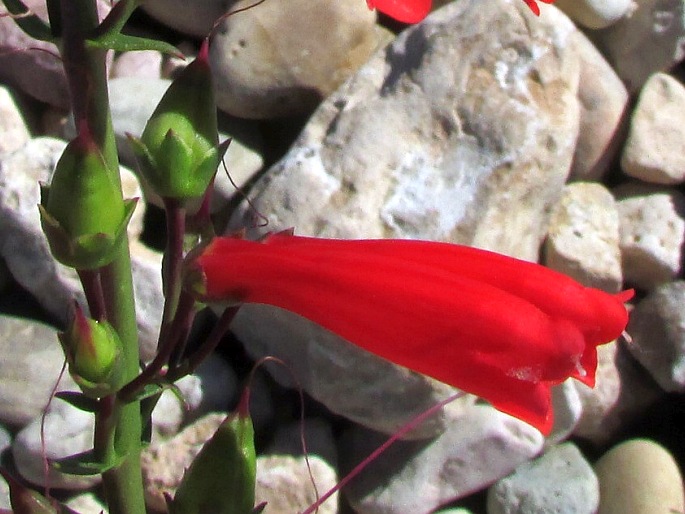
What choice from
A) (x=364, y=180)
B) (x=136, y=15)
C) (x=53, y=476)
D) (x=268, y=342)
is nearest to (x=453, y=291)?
(x=364, y=180)

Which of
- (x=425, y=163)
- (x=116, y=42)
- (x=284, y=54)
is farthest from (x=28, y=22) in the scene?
(x=284, y=54)

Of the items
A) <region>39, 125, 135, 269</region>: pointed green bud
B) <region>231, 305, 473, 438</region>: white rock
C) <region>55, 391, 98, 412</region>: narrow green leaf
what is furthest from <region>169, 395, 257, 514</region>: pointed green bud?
<region>231, 305, 473, 438</region>: white rock

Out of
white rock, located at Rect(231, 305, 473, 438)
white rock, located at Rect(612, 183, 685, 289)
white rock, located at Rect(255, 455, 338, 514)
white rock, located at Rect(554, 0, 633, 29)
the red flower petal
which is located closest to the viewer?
the red flower petal

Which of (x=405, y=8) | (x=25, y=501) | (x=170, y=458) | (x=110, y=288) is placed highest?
(x=405, y=8)

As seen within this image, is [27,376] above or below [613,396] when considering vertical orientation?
above

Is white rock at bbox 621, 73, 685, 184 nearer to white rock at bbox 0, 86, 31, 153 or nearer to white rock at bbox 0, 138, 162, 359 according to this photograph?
white rock at bbox 0, 138, 162, 359

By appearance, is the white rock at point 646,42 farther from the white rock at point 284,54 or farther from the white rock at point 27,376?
the white rock at point 27,376

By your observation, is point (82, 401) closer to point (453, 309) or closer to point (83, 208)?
point (83, 208)
